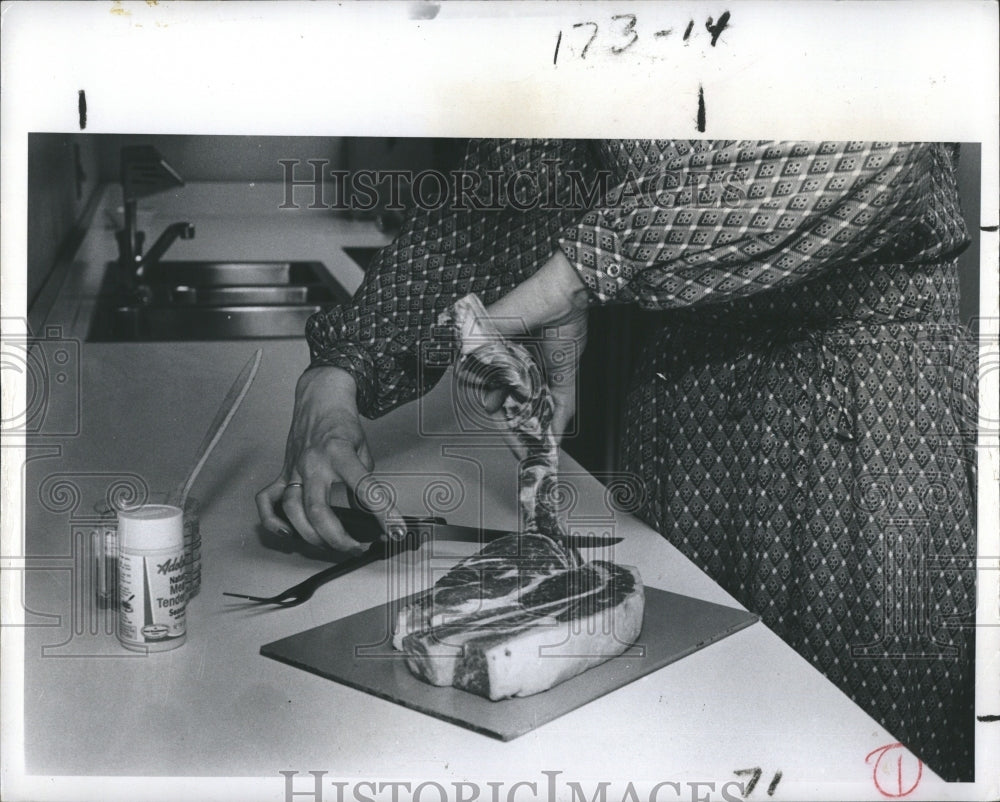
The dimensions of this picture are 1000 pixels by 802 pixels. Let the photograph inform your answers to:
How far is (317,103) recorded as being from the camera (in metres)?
0.94

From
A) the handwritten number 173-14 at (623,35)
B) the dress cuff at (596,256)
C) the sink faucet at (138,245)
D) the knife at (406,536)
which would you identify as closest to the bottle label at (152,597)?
the knife at (406,536)

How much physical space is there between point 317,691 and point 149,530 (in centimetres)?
20

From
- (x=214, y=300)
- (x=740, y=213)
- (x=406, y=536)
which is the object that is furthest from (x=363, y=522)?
(x=214, y=300)

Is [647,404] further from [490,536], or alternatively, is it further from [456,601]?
[456,601]

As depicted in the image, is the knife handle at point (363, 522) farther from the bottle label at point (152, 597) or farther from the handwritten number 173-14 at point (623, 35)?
the handwritten number 173-14 at point (623, 35)

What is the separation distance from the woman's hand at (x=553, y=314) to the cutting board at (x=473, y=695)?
22 centimetres

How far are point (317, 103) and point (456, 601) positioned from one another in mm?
481

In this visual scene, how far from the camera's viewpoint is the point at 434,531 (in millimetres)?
1032

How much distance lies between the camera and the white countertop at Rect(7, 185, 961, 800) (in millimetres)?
800

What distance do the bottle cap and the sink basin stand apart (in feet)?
2.79

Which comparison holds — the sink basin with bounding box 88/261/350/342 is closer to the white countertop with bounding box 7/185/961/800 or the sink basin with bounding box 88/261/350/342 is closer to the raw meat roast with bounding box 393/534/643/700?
the white countertop with bounding box 7/185/961/800

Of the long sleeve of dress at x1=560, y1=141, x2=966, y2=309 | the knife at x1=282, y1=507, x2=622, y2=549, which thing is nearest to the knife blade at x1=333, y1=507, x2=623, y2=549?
the knife at x1=282, y1=507, x2=622, y2=549

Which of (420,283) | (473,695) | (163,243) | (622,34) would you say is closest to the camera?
(473,695)

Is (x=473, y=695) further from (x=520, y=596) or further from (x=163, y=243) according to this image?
(x=163, y=243)
